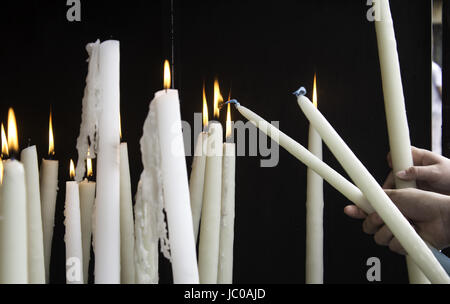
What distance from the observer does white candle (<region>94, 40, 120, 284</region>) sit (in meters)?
0.27

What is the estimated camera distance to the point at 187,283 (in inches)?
9.2

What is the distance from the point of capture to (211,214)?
294 mm

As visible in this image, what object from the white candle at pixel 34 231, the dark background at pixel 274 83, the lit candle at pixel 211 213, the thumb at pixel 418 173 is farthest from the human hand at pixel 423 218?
the white candle at pixel 34 231

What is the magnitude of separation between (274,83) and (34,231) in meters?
0.52

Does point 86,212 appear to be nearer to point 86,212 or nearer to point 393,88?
point 86,212

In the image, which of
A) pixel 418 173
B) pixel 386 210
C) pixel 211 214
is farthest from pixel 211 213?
pixel 418 173

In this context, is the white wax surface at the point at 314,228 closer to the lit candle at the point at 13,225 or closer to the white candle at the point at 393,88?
the white candle at the point at 393,88

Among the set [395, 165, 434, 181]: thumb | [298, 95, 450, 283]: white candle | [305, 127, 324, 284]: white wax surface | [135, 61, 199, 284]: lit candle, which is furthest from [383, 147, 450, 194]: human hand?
[135, 61, 199, 284]: lit candle

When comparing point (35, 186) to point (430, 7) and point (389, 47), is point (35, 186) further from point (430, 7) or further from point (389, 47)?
point (430, 7)

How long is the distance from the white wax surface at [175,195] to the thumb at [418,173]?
0.71 feet

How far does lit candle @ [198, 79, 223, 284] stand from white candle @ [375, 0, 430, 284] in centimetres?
16

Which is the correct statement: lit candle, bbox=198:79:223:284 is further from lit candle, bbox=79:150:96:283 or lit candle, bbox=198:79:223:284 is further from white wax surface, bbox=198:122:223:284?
lit candle, bbox=79:150:96:283

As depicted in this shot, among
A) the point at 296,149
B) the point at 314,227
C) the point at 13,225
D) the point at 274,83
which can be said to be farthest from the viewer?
the point at 274,83
